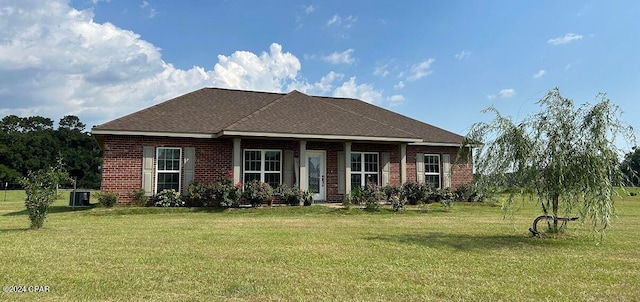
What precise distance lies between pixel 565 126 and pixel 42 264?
9230 mm

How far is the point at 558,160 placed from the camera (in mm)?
7695

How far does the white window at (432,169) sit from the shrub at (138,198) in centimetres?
1136

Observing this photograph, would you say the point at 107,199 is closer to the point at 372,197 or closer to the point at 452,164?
the point at 372,197

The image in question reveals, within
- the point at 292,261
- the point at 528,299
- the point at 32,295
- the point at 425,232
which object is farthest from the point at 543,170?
the point at 32,295

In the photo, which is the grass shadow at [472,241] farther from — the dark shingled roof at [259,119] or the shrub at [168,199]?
the shrub at [168,199]

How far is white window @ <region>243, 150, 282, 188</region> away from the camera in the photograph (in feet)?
49.7

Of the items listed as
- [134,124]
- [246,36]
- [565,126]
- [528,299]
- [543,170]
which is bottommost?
[528,299]

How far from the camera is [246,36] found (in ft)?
56.1

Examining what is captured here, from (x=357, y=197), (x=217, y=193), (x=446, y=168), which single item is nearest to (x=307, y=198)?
(x=357, y=197)

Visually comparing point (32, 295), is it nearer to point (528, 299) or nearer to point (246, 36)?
point (528, 299)

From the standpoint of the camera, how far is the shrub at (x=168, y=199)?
44.8ft

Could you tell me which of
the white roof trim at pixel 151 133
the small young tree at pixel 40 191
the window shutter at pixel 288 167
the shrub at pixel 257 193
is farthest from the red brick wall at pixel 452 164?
the small young tree at pixel 40 191

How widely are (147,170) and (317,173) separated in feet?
20.4

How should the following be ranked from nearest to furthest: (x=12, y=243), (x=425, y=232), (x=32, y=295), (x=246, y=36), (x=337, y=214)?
(x=32, y=295) → (x=12, y=243) → (x=425, y=232) → (x=337, y=214) → (x=246, y=36)
